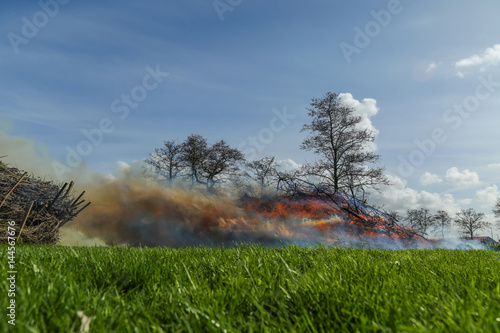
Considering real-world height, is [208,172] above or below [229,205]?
above

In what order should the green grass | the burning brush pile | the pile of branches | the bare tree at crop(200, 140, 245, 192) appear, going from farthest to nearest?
1. the bare tree at crop(200, 140, 245, 192)
2. the burning brush pile
3. the pile of branches
4. the green grass

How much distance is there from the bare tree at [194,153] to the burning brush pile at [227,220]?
8500mm

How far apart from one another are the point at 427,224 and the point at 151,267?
54.5 meters

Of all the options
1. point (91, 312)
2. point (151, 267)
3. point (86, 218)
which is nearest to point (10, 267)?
point (151, 267)

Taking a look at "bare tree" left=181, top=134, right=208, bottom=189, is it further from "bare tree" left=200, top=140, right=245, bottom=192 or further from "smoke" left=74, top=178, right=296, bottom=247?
"smoke" left=74, top=178, right=296, bottom=247

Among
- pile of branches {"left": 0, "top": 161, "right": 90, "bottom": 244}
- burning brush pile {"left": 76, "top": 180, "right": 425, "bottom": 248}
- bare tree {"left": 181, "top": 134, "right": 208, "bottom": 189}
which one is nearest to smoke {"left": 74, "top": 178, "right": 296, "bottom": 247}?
burning brush pile {"left": 76, "top": 180, "right": 425, "bottom": 248}

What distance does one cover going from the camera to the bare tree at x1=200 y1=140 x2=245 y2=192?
25.1m

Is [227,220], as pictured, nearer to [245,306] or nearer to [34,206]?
[34,206]

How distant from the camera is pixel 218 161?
25922 millimetres

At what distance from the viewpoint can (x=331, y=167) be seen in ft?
68.5

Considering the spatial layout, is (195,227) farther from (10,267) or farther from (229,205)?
(10,267)

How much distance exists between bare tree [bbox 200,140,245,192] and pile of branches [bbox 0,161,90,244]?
42.4 feet

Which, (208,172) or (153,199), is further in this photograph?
(208,172)

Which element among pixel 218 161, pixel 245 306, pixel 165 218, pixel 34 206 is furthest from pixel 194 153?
pixel 245 306
